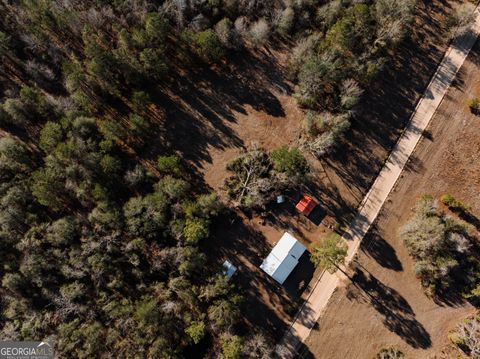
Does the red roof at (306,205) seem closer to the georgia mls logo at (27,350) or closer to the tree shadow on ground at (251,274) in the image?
the tree shadow on ground at (251,274)

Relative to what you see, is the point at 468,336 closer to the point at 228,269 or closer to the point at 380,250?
the point at 380,250

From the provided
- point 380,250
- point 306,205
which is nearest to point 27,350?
point 306,205

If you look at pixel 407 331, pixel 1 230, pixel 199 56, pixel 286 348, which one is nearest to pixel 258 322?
pixel 286 348

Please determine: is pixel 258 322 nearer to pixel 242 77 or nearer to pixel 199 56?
pixel 242 77

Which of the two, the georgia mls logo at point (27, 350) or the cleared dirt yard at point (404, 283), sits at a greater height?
the cleared dirt yard at point (404, 283)

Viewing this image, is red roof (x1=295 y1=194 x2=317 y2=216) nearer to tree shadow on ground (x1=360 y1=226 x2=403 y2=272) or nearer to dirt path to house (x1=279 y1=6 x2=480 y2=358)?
dirt path to house (x1=279 y1=6 x2=480 y2=358)

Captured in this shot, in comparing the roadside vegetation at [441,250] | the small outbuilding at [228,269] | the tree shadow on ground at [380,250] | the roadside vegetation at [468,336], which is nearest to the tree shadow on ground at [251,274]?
the small outbuilding at [228,269]

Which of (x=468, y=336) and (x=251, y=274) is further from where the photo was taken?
(x=251, y=274)
